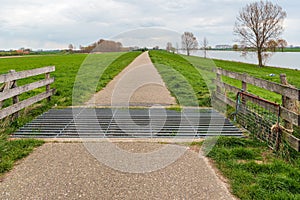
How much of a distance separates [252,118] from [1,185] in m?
4.56

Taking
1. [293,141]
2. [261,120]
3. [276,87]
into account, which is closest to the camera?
[293,141]

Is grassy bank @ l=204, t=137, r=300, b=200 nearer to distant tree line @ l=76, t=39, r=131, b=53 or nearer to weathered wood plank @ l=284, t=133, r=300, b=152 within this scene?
weathered wood plank @ l=284, t=133, r=300, b=152

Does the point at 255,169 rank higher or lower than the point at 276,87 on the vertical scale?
lower

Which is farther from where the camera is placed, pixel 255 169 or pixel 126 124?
pixel 126 124

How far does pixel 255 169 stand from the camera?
3.85 m

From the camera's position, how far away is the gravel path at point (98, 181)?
3.22 meters

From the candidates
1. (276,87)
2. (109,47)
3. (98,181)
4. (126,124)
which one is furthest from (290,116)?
(109,47)

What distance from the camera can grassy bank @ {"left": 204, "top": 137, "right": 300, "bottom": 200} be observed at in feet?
10.6

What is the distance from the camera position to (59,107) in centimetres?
787

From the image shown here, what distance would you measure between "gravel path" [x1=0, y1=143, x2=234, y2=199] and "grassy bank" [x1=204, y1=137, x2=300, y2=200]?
0.23 metres

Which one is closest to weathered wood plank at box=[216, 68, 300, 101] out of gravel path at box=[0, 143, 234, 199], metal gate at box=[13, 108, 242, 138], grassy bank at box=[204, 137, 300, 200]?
grassy bank at box=[204, 137, 300, 200]

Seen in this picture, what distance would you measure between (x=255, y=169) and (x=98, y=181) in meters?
2.11

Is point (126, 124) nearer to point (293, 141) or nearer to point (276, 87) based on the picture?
point (276, 87)

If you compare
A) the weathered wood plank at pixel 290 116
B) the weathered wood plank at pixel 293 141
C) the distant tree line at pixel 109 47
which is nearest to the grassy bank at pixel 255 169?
the weathered wood plank at pixel 293 141
